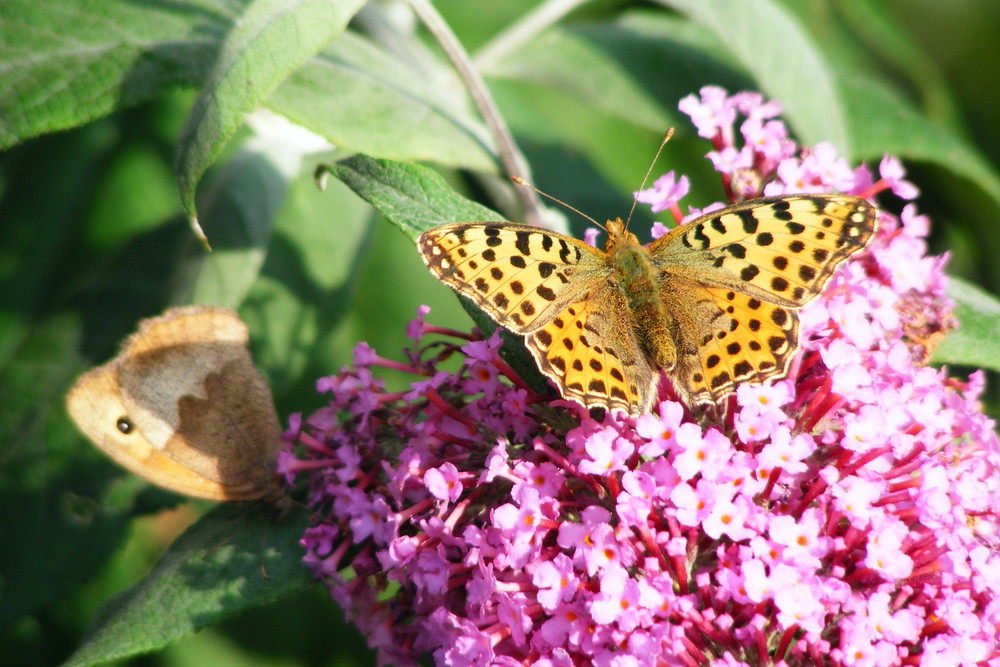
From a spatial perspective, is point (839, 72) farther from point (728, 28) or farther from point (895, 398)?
point (895, 398)

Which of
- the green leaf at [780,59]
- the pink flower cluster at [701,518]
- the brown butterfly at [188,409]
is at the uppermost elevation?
the green leaf at [780,59]

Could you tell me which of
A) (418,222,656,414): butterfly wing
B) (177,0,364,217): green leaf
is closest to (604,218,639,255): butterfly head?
(418,222,656,414): butterfly wing

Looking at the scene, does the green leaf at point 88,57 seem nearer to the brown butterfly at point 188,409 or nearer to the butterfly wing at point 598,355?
the brown butterfly at point 188,409

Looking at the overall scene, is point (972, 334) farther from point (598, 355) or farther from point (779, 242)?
point (598, 355)

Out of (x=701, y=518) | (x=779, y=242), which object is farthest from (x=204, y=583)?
(x=779, y=242)

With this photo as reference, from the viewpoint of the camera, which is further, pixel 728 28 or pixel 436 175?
pixel 728 28

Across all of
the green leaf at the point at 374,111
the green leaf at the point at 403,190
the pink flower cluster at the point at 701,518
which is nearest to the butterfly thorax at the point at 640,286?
the pink flower cluster at the point at 701,518

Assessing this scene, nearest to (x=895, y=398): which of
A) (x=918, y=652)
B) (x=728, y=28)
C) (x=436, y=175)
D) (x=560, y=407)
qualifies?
(x=918, y=652)
